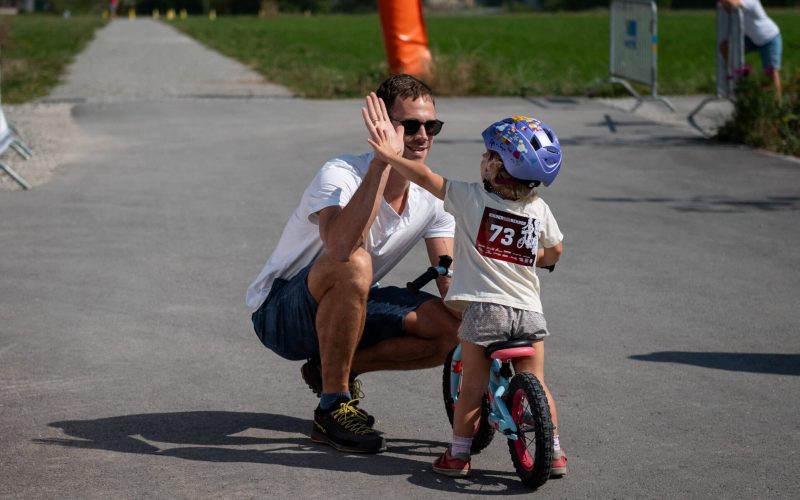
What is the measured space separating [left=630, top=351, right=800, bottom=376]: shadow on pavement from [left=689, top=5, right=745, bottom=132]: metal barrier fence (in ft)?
30.4

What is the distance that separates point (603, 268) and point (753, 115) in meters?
6.80

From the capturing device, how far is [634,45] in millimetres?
20172

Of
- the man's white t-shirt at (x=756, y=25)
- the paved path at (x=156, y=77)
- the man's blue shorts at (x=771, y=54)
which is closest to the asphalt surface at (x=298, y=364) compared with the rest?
the man's blue shorts at (x=771, y=54)

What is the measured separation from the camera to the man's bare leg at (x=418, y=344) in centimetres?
553

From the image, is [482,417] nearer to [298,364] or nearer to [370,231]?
[370,231]

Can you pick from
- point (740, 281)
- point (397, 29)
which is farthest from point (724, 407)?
point (397, 29)

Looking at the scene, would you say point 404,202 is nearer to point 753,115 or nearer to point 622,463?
point 622,463

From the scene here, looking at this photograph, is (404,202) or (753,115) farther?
(753,115)

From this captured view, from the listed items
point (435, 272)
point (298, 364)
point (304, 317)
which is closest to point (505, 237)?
point (435, 272)

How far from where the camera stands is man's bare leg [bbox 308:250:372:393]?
5.29 metres

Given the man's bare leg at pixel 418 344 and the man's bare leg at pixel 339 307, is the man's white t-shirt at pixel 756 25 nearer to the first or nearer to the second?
the man's bare leg at pixel 418 344

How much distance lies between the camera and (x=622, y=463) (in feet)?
17.2

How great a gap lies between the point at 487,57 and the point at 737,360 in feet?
66.4

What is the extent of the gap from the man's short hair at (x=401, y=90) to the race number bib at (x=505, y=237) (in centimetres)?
65
